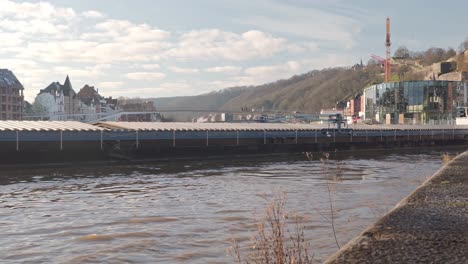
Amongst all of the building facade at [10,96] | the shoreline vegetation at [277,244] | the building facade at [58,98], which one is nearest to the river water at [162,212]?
the shoreline vegetation at [277,244]

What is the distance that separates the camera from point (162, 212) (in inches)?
507

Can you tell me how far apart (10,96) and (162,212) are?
127 metres

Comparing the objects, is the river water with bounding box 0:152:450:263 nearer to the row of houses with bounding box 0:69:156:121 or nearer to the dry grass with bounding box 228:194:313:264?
the dry grass with bounding box 228:194:313:264

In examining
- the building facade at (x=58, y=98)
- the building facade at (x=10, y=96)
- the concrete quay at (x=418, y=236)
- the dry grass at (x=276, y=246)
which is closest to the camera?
the dry grass at (x=276, y=246)

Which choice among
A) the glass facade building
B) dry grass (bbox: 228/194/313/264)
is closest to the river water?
dry grass (bbox: 228/194/313/264)

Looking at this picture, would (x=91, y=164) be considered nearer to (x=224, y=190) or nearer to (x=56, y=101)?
(x=224, y=190)

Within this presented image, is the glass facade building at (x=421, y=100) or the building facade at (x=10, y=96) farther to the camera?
the building facade at (x=10, y=96)

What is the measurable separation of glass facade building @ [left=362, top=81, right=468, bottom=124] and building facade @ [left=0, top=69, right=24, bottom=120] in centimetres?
9490

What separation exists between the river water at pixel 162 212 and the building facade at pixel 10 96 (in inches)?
4410

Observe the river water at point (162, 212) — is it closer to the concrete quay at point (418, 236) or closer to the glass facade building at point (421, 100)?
the concrete quay at point (418, 236)

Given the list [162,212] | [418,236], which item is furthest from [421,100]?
Answer: [418,236]

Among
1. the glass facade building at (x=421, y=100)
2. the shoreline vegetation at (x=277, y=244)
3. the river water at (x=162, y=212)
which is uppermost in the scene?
the glass facade building at (x=421, y=100)

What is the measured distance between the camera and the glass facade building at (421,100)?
4279 inches

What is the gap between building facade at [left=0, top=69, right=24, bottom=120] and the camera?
124 metres
